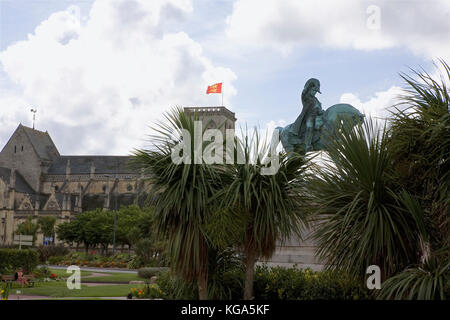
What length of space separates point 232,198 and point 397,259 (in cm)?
354

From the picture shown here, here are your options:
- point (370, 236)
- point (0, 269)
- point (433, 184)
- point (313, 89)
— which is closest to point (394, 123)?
point (433, 184)

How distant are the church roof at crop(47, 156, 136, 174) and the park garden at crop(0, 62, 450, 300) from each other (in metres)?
111

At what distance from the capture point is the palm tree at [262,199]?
37.5 feet

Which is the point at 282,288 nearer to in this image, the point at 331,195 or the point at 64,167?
the point at 331,195

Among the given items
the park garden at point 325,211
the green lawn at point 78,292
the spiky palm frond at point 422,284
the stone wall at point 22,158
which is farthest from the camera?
the stone wall at point 22,158

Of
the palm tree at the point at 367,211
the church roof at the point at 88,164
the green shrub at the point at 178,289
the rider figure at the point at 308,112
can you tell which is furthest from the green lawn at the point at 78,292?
the church roof at the point at 88,164

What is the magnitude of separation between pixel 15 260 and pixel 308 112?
61.0 ft

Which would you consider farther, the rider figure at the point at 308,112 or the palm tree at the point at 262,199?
the rider figure at the point at 308,112

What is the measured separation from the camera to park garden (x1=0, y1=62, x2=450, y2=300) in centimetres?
886

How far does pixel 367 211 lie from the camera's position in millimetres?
9070

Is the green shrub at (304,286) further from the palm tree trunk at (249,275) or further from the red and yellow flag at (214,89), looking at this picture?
the red and yellow flag at (214,89)

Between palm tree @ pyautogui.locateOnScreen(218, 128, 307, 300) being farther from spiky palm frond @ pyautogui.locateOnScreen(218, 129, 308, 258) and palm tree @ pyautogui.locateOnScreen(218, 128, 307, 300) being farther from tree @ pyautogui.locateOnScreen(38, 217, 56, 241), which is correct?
tree @ pyautogui.locateOnScreen(38, 217, 56, 241)

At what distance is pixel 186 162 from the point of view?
11.7 m

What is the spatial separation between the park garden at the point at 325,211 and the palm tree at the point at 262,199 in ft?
0.08
